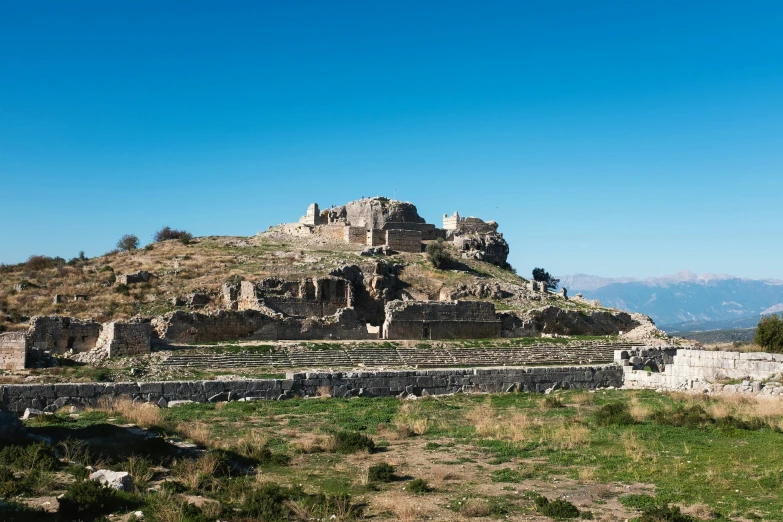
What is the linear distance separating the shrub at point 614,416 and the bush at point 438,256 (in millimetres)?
32539

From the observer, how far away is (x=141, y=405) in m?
18.4

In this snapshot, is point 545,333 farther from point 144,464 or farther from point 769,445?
point 144,464

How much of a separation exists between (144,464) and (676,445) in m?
9.79

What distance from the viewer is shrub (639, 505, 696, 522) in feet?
32.0

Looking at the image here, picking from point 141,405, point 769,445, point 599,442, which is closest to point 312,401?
point 141,405

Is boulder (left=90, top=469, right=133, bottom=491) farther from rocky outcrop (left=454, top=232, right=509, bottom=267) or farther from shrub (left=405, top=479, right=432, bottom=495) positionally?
rocky outcrop (left=454, top=232, right=509, bottom=267)

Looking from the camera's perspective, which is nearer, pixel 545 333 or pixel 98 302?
pixel 98 302

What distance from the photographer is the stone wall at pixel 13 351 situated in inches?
1056

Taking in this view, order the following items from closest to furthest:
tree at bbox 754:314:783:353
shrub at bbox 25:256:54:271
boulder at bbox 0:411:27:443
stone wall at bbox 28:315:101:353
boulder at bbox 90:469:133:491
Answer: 1. boulder at bbox 90:469:133:491
2. boulder at bbox 0:411:27:443
3. stone wall at bbox 28:315:101:353
4. tree at bbox 754:314:783:353
5. shrub at bbox 25:256:54:271

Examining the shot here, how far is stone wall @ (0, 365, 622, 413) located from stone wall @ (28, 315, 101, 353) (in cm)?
1316

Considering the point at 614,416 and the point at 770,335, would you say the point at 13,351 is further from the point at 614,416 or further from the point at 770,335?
the point at 770,335

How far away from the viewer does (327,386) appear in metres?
22.7

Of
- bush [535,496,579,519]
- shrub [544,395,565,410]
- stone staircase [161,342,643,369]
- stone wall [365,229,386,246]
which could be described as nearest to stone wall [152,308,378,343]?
stone staircase [161,342,643,369]

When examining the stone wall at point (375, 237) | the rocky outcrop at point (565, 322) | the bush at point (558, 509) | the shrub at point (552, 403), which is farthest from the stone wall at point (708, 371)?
the stone wall at point (375, 237)
